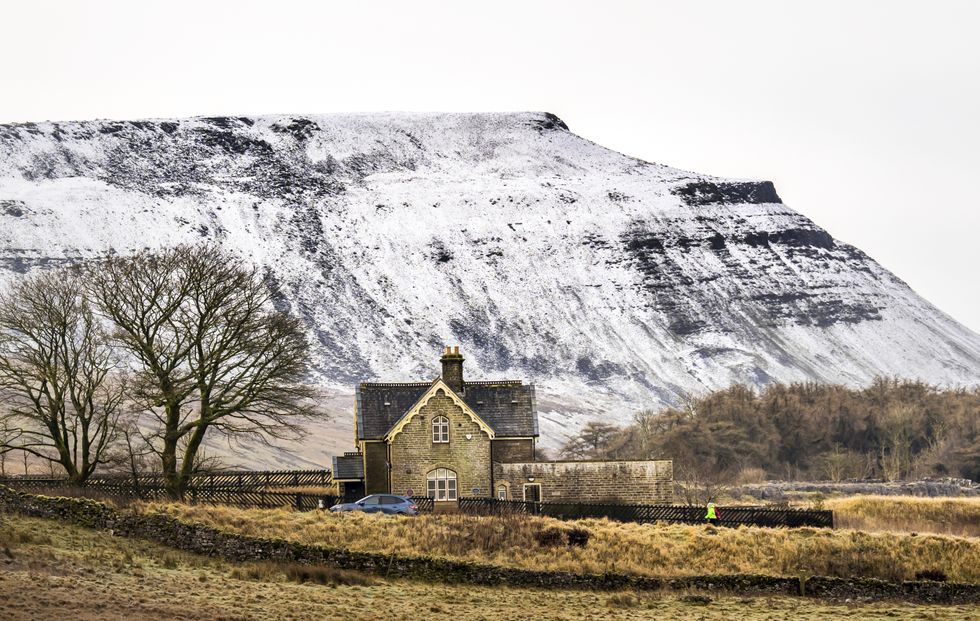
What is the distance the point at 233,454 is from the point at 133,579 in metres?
104

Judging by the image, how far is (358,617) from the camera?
3027 cm

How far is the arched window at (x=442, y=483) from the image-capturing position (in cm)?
5712

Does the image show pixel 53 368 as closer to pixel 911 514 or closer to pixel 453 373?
pixel 453 373

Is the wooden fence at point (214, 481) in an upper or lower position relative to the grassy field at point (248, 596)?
upper

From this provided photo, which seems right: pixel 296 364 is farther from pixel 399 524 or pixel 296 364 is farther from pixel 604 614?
pixel 604 614

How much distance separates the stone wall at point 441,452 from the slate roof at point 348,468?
1.94 meters

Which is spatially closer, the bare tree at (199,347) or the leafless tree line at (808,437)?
the bare tree at (199,347)

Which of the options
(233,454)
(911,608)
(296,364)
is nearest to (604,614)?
(911,608)

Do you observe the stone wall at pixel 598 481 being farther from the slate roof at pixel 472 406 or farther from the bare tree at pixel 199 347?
the bare tree at pixel 199 347

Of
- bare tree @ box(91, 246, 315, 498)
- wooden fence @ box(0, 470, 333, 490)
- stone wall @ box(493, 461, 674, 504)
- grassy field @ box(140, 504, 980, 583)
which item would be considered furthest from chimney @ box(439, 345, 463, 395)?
grassy field @ box(140, 504, 980, 583)

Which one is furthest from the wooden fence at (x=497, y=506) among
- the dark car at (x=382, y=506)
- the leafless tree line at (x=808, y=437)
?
the leafless tree line at (x=808, y=437)

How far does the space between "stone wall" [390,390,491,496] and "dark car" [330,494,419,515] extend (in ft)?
28.1

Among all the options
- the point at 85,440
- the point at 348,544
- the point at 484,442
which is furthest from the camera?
the point at 484,442

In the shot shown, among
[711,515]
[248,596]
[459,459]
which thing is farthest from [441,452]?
[248,596]
